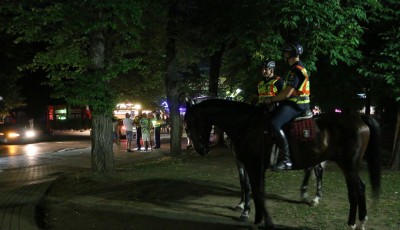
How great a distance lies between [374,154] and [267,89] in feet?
6.66

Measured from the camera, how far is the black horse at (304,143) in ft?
17.6

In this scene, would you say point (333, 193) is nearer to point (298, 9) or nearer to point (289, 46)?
point (289, 46)

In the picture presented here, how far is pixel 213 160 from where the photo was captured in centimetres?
1429

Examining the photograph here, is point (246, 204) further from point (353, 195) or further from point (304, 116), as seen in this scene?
point (304, 116)

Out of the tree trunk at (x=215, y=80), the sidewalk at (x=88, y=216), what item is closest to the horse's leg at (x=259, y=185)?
the sidewalk at (x=88, y=216)

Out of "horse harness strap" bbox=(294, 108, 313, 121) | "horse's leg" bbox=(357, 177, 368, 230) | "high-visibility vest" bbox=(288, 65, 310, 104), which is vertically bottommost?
"horse's leg" bbox=(357, 177, 368, 230)

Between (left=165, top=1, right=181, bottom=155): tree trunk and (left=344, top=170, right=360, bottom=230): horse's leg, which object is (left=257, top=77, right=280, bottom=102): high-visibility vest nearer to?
(left=344, top=170, right=360, bottom=230): horse's leg

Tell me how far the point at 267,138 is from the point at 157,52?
28.4 feet

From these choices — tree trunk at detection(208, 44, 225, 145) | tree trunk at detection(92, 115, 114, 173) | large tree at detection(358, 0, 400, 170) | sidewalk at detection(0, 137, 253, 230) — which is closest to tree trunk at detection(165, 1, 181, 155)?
tree trunk at detection(208, 44, 225, 145)

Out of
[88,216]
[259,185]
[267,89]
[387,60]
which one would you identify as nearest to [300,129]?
[259,185]

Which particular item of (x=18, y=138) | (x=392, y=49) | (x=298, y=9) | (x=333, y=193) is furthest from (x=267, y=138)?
(x=18, y=138)

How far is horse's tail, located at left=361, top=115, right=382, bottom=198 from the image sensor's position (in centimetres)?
552

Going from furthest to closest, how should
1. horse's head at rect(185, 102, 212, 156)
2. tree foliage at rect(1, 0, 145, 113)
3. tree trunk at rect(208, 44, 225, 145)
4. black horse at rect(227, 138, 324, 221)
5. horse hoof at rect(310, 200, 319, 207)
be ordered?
1. tree trunk at rect(208, 44, 225, 145)
2. tree foliage at rect(1, 0, 145, 113)
3. horse hoof at rect(310, 200, 319, 207)
4. horse's head at rect(185, 102, 212, 156)
5. black horse at rect(227, 138, 324, 221)

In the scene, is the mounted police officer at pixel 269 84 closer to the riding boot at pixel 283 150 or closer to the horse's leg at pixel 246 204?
the riding boot at pixel 283 150
